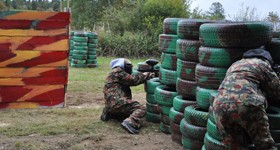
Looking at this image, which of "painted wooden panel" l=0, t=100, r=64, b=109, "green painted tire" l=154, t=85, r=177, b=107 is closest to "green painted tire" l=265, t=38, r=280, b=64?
"green painted tire" l=154, t=85, r=177, b=107

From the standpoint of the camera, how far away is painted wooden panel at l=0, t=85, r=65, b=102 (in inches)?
356

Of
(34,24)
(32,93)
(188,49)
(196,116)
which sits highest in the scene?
(34,24)

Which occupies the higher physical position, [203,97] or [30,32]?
[30,32]

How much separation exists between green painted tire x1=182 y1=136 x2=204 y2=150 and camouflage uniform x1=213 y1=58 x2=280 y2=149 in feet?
4.36

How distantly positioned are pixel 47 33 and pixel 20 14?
2.21ft

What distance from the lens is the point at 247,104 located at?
4.24 metres

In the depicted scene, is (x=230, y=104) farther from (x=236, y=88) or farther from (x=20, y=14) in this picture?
(x=20, y=14)

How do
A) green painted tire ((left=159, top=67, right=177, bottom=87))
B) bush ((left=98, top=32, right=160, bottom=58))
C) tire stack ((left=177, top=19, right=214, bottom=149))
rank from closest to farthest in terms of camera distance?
tire stack ((left=177, top=19, right=214, bottom=149)) < green painted tire ((left=159, top=67, right=177, bottom=87)) < bush ((left=98, top=32, right=160, bottom=58))

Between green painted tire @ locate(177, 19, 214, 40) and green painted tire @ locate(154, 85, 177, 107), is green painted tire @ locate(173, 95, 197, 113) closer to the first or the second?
green painted tire @ locate(154, 85, 177, 107)

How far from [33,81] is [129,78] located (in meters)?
2.53

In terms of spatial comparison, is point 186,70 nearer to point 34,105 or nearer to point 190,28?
point 190,28

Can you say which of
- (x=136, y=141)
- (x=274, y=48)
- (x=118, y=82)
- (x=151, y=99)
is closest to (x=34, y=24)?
(x=118, y=82)

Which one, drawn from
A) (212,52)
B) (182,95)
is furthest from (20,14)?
(212,52)

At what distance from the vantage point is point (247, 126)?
4305 millimetres
